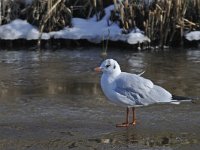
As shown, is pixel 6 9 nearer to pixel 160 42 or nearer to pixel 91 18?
pixel 91 18

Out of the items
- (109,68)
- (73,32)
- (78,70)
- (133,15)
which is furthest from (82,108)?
(73,32)

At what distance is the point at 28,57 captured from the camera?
12727 millimetres

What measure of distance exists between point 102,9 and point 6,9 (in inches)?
92.8

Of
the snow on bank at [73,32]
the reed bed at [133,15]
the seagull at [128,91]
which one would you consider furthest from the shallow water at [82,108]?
the snow on bank at [73,32]

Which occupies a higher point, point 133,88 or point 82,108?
point 133,88

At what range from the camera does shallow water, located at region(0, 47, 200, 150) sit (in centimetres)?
653

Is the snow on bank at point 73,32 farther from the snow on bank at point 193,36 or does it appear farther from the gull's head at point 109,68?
the gull's head at point 109,68

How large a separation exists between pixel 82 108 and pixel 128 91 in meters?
1.12

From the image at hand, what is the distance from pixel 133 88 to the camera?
712 cm

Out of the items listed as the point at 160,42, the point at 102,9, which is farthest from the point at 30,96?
the point at 102,9

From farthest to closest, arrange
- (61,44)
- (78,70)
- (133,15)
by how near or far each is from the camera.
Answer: (61,44) → (133,15) → (78,70)

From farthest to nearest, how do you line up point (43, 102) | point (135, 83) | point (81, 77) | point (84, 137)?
1. point (81, 77)
2. point (43, 102)
3. point (135, 83)
4. point (84, 137)

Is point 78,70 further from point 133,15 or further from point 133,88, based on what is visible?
point 133,88

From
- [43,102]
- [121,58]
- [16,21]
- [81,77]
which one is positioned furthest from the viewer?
[16,21]
